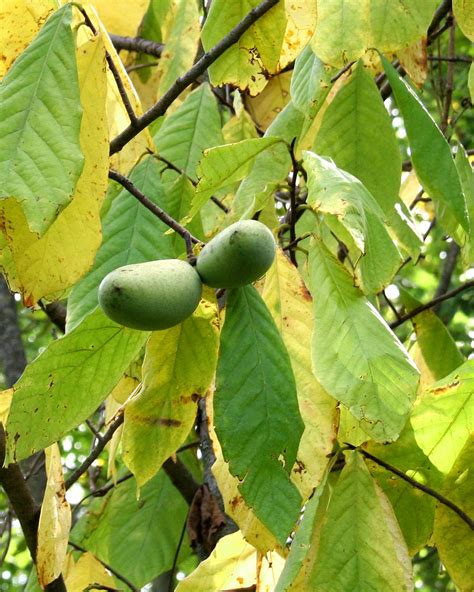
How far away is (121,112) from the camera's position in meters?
1.35

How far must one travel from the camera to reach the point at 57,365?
104 cm

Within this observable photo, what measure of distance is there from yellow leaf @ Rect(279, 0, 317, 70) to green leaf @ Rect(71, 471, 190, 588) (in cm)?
103

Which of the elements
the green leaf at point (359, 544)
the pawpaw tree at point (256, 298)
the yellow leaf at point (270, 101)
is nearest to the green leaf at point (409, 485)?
the pawpaw tree at point (256, 298)

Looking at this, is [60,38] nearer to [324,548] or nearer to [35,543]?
[324,548]

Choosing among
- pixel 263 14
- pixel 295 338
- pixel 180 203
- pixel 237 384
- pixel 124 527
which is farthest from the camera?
pixel 124 527

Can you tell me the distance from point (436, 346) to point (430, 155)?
0.55 meters

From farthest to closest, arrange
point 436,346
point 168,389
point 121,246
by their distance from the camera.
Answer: point 436,346, point 121,246, point 168,389

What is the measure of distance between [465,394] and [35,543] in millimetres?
639

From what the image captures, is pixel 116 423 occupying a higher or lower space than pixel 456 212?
lower

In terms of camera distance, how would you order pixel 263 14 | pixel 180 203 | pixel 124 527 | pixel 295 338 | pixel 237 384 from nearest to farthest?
pixel 237 384 → pixel 295 338 → pixel 263 14 → pixel 180 203 → pixel 124 527

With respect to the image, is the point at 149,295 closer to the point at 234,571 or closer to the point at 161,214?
the point at 161,214

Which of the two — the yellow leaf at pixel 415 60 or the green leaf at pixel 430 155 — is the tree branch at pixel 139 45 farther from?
the green leaf at pixel 430 155

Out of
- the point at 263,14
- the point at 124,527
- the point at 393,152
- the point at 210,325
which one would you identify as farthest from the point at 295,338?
the point at 124,527

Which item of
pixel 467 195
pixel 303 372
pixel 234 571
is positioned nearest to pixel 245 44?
pixel 467 195
